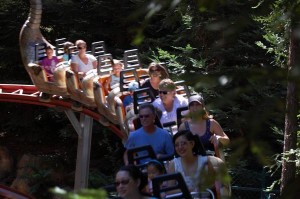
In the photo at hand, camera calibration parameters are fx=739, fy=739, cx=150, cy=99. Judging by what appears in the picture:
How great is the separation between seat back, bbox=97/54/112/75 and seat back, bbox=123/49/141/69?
0.19m

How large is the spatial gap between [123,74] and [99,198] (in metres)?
6.28

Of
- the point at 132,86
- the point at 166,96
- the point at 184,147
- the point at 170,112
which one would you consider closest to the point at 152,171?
the point at 184,147

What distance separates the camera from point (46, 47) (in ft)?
31.5

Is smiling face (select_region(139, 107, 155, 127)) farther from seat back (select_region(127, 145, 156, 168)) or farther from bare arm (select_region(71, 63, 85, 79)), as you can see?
bare arm (select_region(71, 63, 85, 79))

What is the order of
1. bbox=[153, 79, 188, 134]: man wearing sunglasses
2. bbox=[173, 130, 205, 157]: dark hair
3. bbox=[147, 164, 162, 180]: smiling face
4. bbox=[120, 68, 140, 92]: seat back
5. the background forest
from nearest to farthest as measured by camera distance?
bbox=[147, 164, 162, 180]: smiling face
bbox=[173, 130, 205, 157]: dark hair
bbox=[153, 79, 188, 134]: man wearing sunglasses
bbox=[120, 68, 140, 92]: seat back
the background forest

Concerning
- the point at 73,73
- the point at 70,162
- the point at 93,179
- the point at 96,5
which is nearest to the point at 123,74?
the point at 73,73

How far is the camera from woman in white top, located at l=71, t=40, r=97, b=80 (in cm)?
886

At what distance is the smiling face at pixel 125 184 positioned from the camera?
2.92m

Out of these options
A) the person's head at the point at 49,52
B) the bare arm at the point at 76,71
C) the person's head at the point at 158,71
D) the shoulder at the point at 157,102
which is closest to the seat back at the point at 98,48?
the person's head at the point at 49,52

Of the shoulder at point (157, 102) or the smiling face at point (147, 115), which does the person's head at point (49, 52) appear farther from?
the smiling face at point (147, 115)

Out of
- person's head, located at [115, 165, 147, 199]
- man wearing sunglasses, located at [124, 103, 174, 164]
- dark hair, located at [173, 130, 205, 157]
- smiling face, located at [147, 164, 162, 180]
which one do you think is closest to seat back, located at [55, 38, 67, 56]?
man wearing sunglasses, located at [124, 103, 174, 164]

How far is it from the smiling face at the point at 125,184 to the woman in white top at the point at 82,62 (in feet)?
19.5

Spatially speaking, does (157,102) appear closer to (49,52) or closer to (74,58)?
(74,58)

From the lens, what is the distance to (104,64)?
8.76 metres
